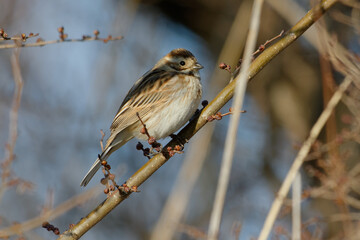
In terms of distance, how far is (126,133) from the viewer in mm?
4227

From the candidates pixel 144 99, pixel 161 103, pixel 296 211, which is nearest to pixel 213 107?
pixel 296 211

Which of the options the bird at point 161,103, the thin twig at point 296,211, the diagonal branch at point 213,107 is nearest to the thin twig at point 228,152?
the diagonal branch at point 213,107

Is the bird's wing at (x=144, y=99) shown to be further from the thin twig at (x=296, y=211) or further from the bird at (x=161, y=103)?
the thin twig at (x=296, y=211)

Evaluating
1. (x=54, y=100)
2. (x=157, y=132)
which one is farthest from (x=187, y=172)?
(x=54, y=100)

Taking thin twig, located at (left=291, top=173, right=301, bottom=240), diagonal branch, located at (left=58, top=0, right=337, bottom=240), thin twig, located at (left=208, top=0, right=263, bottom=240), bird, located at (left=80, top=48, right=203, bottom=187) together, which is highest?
bird, located at (left=80, top=48, right=203, bottom=187)

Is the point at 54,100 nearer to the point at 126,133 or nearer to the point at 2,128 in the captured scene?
the point at 2,128

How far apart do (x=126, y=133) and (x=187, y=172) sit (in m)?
0.96

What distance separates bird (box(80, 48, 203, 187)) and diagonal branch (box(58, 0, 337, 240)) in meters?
0.61

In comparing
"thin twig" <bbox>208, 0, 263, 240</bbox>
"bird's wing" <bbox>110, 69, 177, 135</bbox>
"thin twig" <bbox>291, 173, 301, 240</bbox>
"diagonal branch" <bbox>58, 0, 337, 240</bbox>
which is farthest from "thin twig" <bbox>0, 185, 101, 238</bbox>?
"thin twig" <bbox>291, 173, 301, 240</bbox>

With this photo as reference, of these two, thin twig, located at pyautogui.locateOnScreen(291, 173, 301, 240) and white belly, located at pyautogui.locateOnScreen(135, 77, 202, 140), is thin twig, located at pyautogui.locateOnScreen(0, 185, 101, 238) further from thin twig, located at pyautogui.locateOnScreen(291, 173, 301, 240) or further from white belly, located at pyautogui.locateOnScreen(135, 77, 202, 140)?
thin twig, located at pyautogui.locateOnScreen(291, 173, 301, 240)

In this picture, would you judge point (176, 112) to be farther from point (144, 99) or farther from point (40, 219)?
point (40, 219)

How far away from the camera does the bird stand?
3967 mm

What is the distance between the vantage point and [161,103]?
426 cm

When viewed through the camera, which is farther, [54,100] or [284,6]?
[54,100]
